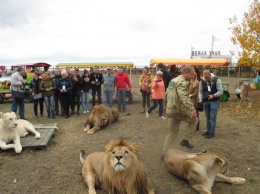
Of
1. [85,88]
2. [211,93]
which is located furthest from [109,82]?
[211,93]

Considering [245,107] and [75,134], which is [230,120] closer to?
[245,107]

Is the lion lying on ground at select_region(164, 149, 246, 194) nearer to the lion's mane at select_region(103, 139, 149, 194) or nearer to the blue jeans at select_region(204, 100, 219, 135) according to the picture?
the lion's mane at select_region(103, 139, 149, 194)

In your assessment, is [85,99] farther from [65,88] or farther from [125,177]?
[125,177]

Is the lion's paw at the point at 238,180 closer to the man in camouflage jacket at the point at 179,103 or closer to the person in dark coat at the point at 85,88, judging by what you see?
the man in camouflage jacket at the point at 179,103

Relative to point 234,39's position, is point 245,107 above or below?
below

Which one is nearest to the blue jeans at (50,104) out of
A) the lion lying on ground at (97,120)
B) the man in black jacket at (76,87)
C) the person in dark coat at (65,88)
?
the person in dark coat at (65,88)

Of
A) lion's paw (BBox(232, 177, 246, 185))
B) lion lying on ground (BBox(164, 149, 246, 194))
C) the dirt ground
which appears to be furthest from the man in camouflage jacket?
lion's paw (BBox(232, 177, 246, 185))

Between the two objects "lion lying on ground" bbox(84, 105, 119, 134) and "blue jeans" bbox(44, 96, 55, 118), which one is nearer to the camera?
"lion lying on ground" bbox(84, 105, 119, 134)

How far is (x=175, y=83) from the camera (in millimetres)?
4777

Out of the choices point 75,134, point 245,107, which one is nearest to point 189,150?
point 75,134

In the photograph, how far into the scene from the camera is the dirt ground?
408 cm

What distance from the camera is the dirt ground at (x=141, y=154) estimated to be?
4082 mm

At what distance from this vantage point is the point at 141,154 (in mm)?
5426

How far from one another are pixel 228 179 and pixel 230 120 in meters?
5.23
